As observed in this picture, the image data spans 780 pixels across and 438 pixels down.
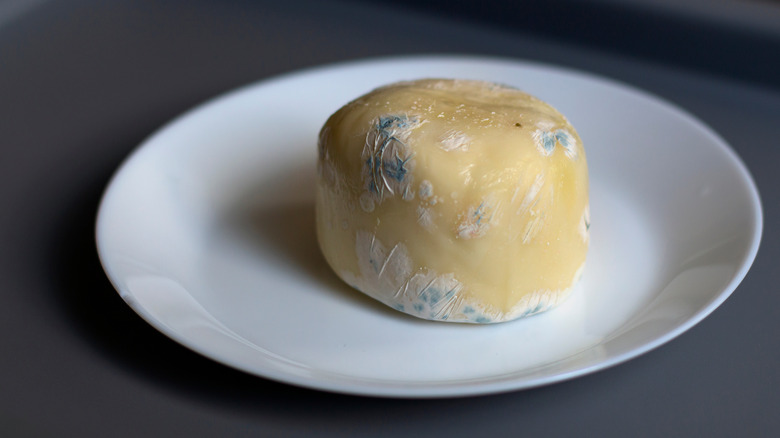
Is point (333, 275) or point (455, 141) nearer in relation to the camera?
point (455, 141)

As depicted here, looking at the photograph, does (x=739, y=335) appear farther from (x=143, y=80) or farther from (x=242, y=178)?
(x=143, y=80)

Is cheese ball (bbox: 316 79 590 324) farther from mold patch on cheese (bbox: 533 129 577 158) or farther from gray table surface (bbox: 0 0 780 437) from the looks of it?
gray table surface (bbox: 0 0 780 437)

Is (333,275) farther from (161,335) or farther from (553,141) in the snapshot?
(553,141)

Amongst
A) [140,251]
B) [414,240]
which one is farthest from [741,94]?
[140,251]

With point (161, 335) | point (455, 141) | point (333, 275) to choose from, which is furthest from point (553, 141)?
Result: point (161, 335)

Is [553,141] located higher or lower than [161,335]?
higher

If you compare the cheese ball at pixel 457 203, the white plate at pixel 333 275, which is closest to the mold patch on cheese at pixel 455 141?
the cheese ball at pixel 457 203
